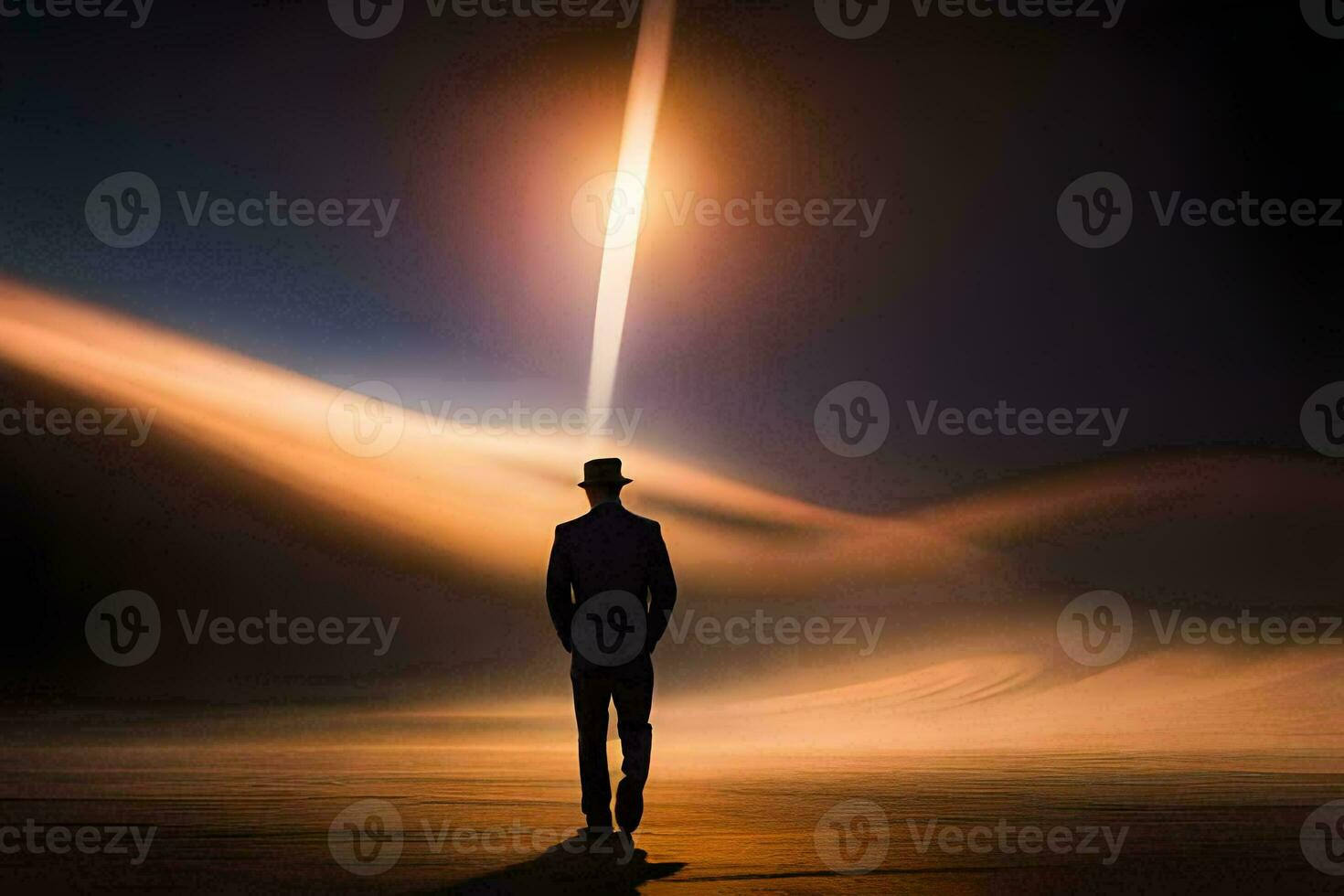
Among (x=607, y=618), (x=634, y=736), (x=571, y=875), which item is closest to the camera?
(x=571, y=875)

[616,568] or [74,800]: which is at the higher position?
[616,568]

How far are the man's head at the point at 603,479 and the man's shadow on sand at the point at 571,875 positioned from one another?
2023 mm

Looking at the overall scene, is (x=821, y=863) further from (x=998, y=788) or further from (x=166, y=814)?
(x=166, y=814)

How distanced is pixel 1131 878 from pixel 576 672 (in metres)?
3.15

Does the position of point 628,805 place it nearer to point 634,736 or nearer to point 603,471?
point 634,736

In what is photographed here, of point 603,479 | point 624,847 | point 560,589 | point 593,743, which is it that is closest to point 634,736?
point 593,743

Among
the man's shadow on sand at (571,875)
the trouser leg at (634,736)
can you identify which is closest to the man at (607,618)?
the trouser leg at (634,736)

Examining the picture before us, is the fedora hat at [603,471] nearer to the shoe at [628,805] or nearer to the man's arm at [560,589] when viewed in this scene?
the man's arm at [560,589]

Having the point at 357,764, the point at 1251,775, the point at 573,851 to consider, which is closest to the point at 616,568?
the point at 573,851

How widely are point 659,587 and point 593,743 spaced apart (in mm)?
978

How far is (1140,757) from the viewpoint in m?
11.6

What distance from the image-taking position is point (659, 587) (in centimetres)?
753

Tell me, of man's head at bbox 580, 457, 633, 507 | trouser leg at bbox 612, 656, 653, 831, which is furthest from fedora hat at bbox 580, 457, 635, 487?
trouser leg at bbox 612, 656, 653, 831

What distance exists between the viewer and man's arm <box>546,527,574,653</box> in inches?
297
